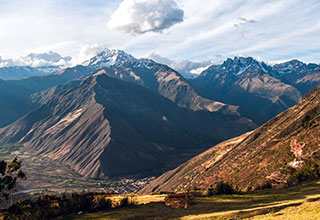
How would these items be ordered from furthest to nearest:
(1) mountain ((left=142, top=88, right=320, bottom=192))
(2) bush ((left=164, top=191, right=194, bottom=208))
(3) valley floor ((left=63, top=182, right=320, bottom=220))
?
(1) mountain ((left=142, top=88, right=320, bottom=192)) → (2) bush ((left=164, top=191, right=194, bottom=208)) → (3) valley floor ((left=63, top=182, right=320, bottom=220))

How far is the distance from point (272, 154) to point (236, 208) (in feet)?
266

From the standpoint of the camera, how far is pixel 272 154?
106 m

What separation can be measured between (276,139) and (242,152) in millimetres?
22578

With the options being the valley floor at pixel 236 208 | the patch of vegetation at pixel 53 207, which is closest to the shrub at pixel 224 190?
the valley floor at pixel 236 208

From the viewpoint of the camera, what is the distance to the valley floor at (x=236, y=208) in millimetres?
27875

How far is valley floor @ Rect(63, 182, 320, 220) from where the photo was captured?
1097 inches

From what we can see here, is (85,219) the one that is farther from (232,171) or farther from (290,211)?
(232,171)

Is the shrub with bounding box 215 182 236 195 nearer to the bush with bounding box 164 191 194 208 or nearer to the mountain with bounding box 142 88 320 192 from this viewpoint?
the bush with bounding box 164 191 194 208

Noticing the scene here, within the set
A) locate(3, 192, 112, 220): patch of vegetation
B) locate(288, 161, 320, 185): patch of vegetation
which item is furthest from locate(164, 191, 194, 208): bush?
locate(288, 161, 320, 185): patch of vegetation

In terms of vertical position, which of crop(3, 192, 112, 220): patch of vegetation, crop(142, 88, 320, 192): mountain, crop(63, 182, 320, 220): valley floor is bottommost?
crop(142, 88, 320, 192): mountain

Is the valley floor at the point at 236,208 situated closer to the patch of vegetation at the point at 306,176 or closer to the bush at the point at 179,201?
the bush at the point at 179,201

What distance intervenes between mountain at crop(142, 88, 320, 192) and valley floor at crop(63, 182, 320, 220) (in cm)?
2549

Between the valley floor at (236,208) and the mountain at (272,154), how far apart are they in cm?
2549

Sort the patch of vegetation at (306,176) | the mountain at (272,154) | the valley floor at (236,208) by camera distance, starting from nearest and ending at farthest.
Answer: the valley floor at (236,208), the patch of vegetation at (306,176), the mountain at (272,154)
